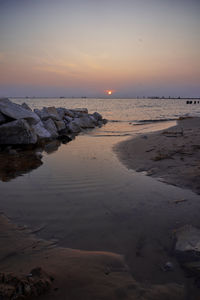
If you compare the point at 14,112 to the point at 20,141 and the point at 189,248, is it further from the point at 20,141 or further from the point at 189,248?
the point at 189,248

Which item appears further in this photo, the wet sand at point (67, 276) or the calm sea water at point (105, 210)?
the calm sea water at point (105, 210)

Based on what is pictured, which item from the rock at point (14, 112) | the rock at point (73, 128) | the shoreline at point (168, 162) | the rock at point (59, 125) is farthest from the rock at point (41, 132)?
the shoreline at point (168, 162)

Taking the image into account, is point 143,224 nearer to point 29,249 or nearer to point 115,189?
point 115,189

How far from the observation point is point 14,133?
7.75 metres

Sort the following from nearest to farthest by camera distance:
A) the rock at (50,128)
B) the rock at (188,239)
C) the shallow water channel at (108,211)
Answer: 1. the rock at (188,239)
2. the shallow water channel at (108,211)
3. the rock at (50,128)

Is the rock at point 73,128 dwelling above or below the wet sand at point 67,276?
above

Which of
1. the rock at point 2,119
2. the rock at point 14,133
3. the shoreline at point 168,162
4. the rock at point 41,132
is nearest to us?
the shoreline at point 168,162

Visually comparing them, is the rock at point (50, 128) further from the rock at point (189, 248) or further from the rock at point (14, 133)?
the rock at point (189, 248)

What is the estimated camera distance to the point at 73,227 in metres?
2.43

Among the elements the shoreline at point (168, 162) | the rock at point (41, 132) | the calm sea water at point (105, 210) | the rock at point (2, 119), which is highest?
the rock at point (2, 119)

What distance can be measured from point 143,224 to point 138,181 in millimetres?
1573

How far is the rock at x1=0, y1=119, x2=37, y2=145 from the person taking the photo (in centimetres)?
771

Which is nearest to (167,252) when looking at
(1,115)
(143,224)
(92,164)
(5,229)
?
(143,224)

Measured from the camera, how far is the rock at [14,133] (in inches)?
303
